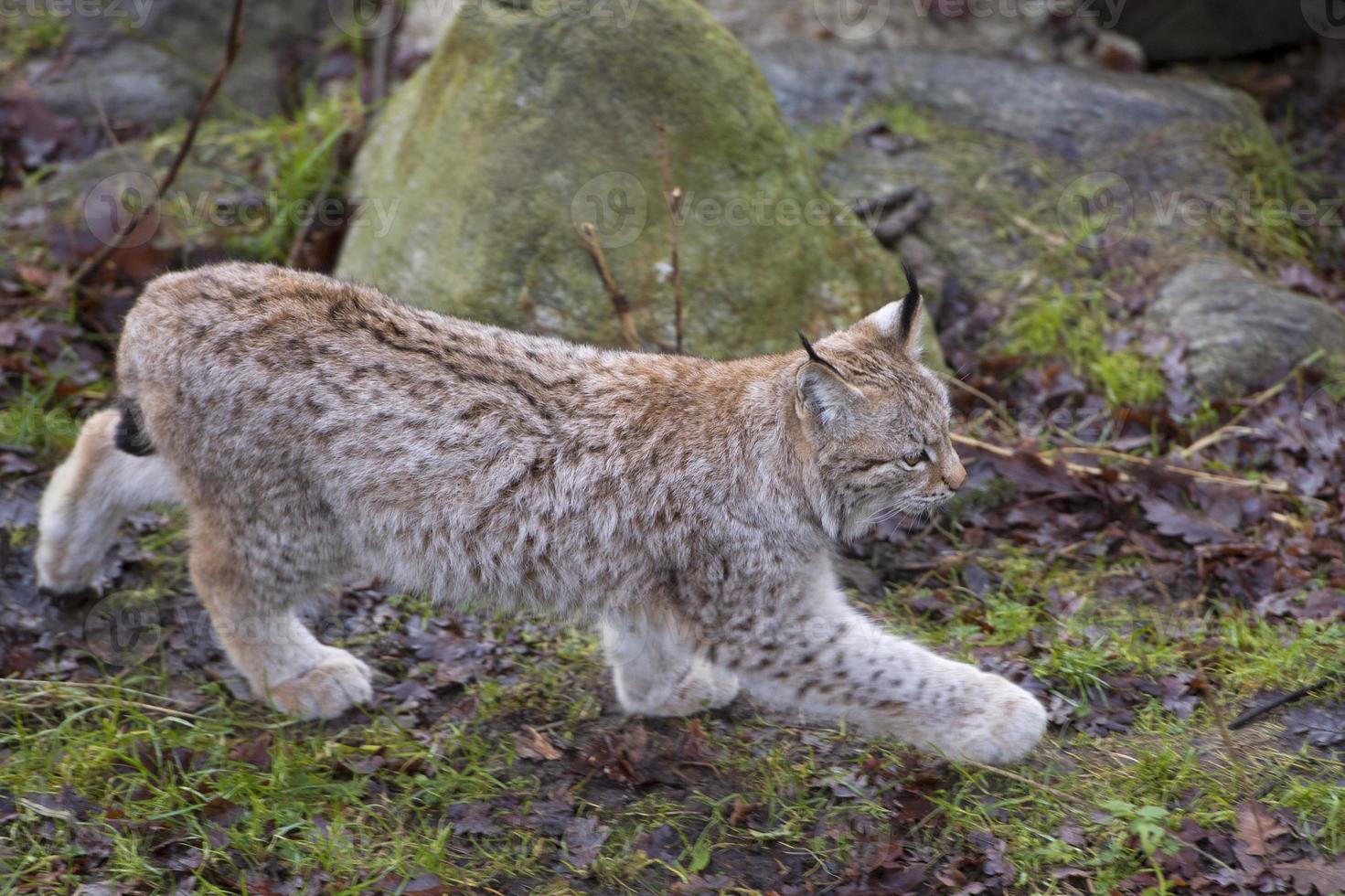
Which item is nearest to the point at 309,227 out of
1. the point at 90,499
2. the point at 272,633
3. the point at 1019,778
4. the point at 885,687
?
the point at 90,499

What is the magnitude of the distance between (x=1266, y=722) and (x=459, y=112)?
14.3 feet

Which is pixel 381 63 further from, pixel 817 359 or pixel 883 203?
pixel 817 359

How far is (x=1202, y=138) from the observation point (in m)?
7.67

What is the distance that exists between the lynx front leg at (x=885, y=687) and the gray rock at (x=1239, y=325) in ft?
9.23

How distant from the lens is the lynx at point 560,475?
164 inches

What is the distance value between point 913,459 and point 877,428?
18 cm

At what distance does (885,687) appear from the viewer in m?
4.11

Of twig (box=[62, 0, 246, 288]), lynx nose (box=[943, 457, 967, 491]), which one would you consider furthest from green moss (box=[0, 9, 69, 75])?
lynx nose (box=[943, 457, 967, 491])

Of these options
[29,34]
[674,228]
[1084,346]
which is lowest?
[1084,346]

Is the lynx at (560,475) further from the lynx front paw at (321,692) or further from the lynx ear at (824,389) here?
the lynx front paw at (321,692)

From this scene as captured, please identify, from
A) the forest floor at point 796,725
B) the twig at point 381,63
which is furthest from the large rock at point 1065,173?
the twig at point 381,63

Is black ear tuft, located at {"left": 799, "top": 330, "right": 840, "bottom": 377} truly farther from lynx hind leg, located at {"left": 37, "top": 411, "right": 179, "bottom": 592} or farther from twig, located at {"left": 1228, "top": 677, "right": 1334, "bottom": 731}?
lynx hind leg, located at {"left": 37, "top": 411, "right": 179, "bottom": 592}

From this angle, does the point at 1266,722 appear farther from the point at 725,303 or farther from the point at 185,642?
the point at 185,642

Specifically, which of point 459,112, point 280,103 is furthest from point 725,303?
point 280,103
